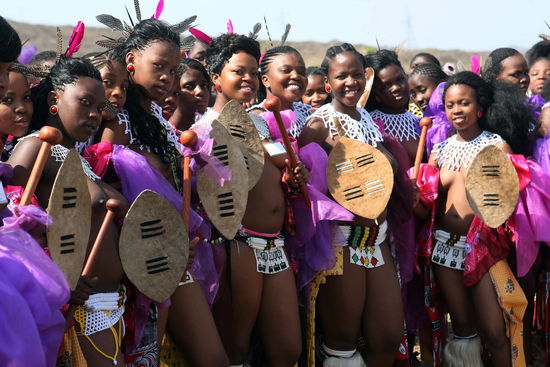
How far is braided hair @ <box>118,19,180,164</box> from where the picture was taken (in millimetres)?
4176

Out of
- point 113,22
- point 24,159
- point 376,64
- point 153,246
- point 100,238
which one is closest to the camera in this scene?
point 100,238

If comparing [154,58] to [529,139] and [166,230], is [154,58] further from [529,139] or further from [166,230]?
[529,139]

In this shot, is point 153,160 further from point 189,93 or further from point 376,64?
point 376,64

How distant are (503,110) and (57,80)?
3199mm

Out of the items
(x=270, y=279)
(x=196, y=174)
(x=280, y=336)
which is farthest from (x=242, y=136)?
(x=280, y=336)

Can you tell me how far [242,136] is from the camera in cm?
439

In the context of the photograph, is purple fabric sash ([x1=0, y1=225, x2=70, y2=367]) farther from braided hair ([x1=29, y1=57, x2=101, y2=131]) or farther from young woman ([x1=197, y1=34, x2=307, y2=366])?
young woman ([x1=197, y1=34, x2=307, y2=366])

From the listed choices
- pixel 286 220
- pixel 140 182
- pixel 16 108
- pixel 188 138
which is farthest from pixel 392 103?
pixel 16 108

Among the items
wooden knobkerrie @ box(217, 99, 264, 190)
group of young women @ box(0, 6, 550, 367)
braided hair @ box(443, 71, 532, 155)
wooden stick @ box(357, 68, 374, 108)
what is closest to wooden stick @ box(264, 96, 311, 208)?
group of young women @ box(0, 6, 550, 367)

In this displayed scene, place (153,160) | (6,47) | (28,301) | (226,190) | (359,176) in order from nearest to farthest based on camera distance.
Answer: (28,301), (6,47), (226,190), (153,160), (359,176)

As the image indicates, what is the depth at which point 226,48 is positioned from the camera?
16.6 ft

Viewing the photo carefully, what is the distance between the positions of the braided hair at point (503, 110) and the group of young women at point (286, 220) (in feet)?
0.05

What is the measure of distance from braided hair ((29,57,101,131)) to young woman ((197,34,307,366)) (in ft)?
2.72

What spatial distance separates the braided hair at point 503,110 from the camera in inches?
218
